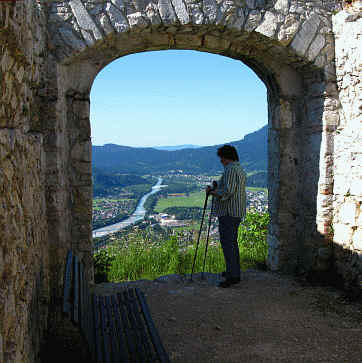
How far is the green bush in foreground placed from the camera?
4812mm

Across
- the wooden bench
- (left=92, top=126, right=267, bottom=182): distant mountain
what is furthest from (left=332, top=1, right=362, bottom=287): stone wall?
(left=92, top=126, right=267, bottom=182): distant mountain

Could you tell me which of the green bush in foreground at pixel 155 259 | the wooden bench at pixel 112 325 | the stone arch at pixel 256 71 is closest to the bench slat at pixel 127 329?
the wooden bench at pixel 112 325

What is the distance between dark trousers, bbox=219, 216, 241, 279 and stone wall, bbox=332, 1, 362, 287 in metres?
1.10

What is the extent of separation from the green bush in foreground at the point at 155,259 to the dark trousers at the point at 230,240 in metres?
0.77

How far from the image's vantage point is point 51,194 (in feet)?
12.0

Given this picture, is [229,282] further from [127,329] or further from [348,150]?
[127,329]

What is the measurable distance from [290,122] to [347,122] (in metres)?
0.68

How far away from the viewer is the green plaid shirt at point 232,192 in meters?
4.13

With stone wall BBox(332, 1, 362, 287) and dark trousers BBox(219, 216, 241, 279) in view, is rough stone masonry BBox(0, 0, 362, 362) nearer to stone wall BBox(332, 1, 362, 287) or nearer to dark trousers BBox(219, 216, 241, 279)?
stone wall BBox(332, 1, 362, 287)

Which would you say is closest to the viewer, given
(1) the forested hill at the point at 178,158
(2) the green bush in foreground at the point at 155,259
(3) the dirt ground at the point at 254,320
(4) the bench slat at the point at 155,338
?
(4) the bench slat at the point at 155,338

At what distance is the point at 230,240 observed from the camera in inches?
167

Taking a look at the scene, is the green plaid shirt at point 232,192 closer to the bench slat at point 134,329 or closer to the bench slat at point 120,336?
the bench slat at point 134,329

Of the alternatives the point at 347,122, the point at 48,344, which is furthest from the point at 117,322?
the point at 347,122

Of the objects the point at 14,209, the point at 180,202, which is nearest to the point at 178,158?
the point at 180,202
